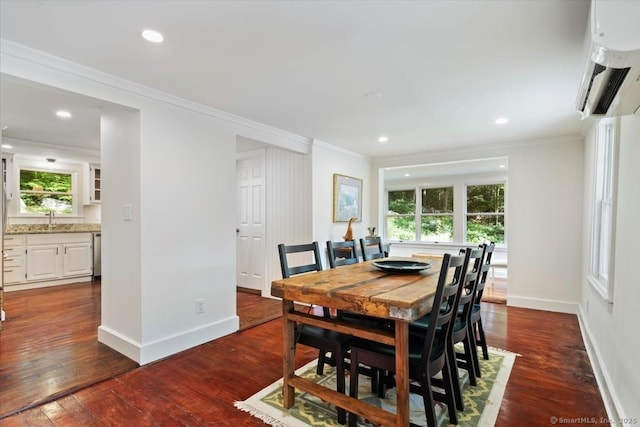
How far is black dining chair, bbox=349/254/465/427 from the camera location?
1642 millimetres

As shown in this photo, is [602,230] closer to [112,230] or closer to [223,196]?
[223,196]

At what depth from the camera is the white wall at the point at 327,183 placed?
4.55 m

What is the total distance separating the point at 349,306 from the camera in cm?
173

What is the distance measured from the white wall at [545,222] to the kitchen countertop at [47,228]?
21.6ft

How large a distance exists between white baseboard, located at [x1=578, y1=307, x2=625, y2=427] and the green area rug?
546 millimetres

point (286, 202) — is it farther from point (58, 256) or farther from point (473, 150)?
point (58, 256)

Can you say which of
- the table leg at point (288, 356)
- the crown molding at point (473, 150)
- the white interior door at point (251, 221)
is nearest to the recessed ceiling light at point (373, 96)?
the table leg at point (288, 356)

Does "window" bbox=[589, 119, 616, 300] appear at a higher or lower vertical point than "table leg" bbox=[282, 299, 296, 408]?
higher

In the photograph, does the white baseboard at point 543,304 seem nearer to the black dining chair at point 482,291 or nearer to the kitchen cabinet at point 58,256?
the black dining chair at point 482,291

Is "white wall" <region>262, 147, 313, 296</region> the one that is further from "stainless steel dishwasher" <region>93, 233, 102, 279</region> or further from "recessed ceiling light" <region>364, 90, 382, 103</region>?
"stainless steel dishwasher" <region>93, 233, 102, 279</region>

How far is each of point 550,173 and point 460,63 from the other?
2858mm

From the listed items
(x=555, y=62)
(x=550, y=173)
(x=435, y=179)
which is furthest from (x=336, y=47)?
(x=435, y=179)

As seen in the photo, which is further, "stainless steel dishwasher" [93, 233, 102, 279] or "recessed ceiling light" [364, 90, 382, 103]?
"stainless steel dishwasher" [93, 233, 102, 279]

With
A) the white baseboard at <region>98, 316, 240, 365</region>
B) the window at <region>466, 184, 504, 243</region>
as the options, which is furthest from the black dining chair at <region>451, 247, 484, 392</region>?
the window at <region>466, 184, 504, 243</region>
